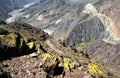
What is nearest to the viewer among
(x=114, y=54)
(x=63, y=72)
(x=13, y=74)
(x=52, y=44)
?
(x=13, y=74)

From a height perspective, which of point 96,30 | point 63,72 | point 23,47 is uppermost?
point 96,30

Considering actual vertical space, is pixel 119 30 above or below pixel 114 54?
above

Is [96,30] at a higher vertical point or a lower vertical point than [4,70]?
higher

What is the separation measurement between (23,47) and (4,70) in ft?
18.0

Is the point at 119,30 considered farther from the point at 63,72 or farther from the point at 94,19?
the point at 63,72

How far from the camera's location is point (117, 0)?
7042 inches

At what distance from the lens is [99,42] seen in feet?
456

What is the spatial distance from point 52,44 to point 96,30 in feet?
413

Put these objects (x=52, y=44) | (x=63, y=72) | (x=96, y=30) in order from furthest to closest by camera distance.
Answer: (x=96, y=30) → (x=52, y=44) → (x=63, y=72)

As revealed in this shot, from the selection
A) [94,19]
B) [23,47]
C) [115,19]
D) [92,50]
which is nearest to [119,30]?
[115,19]

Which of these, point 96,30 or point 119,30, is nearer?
point 119,30

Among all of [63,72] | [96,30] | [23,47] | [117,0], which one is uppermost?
[117,0]

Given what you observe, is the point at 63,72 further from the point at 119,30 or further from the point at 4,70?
the point at 119,30

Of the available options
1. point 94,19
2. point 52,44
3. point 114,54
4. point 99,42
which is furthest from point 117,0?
point 52,44
